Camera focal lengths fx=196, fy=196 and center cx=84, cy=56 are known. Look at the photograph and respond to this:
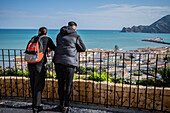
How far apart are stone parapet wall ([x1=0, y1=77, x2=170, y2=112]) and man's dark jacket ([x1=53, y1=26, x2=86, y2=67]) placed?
0.96m

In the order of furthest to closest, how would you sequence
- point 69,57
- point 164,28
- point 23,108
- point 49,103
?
point 164,28, point 49,103, point 23,108, point 69,57

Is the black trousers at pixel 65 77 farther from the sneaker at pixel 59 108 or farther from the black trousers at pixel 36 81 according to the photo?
the black trousers at pixel 36 81

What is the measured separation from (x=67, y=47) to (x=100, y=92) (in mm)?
1376

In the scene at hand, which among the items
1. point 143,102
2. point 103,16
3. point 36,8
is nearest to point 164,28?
point 103,16

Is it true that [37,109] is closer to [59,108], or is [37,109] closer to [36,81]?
[59,108]

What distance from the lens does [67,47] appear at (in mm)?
3617

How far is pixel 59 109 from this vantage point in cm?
415

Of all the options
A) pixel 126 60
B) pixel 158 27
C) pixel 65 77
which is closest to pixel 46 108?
pixel 65 77

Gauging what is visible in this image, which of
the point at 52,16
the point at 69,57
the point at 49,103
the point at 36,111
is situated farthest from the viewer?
the point at 52,16

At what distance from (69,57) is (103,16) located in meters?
115

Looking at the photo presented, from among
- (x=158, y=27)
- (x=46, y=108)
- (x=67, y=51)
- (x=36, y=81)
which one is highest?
(x=158, y=27)

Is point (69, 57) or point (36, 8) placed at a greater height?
point (36, 8)

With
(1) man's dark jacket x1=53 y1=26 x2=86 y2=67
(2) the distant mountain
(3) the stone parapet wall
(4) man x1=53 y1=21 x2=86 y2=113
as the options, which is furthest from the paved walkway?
(2) the distant mountain

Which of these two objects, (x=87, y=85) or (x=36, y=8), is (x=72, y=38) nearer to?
(x=87, y=85)
